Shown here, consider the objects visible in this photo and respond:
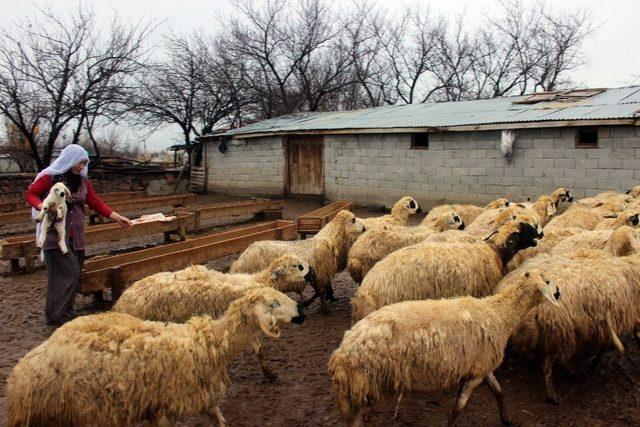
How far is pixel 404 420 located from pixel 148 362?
6.60 ft

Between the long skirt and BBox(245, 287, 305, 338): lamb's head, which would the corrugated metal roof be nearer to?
BBox(245, 287, 305, 338): lamb's head

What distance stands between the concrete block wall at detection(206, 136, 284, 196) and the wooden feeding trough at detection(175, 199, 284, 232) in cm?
416

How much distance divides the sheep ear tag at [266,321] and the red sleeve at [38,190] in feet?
10.1

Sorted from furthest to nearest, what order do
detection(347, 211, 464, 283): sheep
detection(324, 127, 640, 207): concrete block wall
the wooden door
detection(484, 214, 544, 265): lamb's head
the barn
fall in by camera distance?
1. the wooden door
2. the barn
3. detection(324, 127, 640, 207): concrete block wall
4. detection(347, 211, 464, 283): sheep
5. detection(484, 214, 544, 265): lamb's head

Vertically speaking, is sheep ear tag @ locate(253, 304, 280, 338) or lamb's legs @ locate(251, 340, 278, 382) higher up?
sheep ear tag @ locate(253, 304, 280, 338)

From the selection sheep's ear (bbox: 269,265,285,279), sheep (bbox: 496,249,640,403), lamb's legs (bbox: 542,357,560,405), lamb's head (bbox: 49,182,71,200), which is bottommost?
lamb's legs (bbox: 542,357,560,405)

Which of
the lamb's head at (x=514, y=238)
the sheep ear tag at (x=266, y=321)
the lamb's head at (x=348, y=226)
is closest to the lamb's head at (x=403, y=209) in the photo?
the lamb's head at (x=348, y=226)

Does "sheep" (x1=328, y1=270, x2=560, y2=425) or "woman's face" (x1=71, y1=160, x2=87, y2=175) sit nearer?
"sheep" (x1=328, y1=270, x2=560, y2=425)

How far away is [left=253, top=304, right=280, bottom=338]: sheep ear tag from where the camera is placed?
12.1 ft

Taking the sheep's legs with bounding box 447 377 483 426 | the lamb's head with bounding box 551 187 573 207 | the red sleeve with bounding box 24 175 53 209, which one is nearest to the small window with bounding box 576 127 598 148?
the lamb's head with bounding box 551 187 573 207

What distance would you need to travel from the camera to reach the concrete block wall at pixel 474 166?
11.3 metres

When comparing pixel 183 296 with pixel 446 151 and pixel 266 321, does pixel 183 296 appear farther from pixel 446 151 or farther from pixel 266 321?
pixel 446 151

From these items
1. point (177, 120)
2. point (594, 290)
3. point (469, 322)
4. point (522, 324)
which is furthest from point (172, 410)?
point (177, 120)

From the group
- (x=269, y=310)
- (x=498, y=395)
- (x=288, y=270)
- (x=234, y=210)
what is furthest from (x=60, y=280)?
(x=234, y=210)
